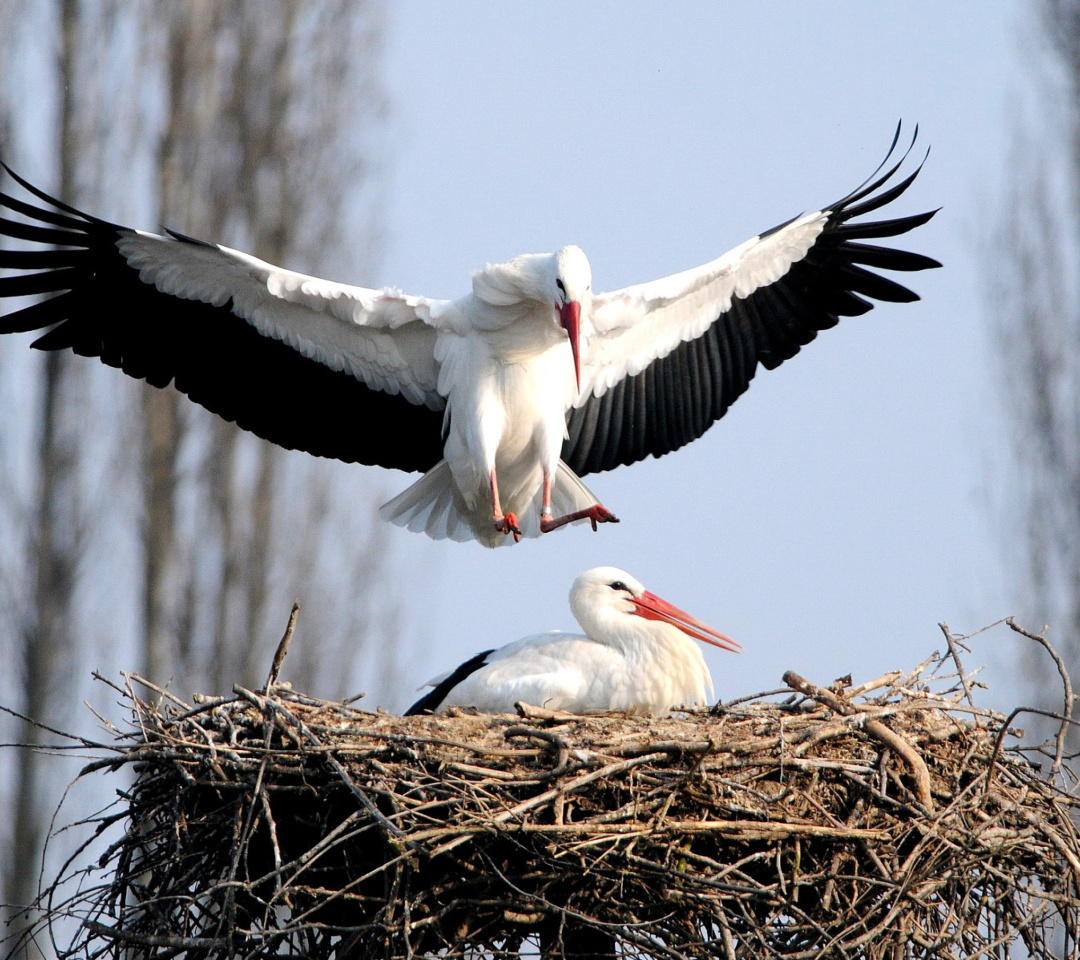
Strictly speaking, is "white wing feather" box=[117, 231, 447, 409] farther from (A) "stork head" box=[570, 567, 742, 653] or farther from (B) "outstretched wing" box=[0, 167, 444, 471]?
(A) "stork head" box=[570, 567, 742, 653]

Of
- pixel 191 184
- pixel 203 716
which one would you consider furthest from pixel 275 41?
pixel 203 716

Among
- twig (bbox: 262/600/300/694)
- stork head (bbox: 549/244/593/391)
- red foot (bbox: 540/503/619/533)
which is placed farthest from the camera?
red foot (bbox: 540/503/619/533)

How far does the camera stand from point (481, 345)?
5516 millimetres

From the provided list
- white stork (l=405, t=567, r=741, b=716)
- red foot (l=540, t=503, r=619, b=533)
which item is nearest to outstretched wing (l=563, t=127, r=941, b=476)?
red foot (l=540, t=503, r=619, b=533)

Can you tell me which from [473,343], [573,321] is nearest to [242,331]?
[473,343]

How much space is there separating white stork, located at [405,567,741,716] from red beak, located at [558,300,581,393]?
0.76m

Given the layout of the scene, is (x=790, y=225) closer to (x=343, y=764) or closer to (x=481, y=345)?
(x=481, y=345)

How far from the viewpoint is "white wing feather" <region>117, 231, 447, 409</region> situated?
5.36 metres

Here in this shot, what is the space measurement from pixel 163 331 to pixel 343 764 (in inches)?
92.3

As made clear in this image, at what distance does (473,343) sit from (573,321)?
0.48m

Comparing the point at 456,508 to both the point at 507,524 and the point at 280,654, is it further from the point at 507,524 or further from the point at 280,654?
the point at 280,654

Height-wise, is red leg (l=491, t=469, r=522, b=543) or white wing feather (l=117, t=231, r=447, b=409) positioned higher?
white wing feather (l=117, t=231, r=447, b=409)

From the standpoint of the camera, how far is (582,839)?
11.5 feet

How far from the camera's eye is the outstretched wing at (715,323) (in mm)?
5578
